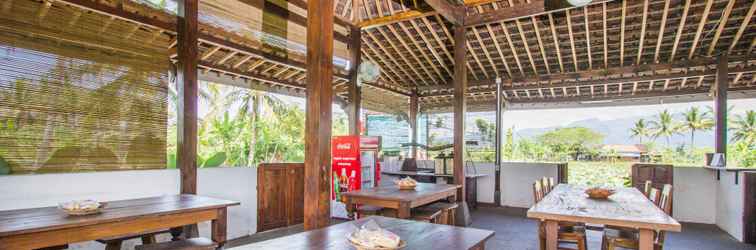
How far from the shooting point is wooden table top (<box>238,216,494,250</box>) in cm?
208

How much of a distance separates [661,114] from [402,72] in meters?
17.4

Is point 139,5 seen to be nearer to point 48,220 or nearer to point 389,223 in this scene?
point 48,220

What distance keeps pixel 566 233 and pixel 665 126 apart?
2043 cm

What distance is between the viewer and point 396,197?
3.87 metres

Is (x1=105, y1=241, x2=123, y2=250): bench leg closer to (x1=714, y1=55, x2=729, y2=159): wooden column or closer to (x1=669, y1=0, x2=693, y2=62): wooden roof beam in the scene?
(x1=669, y1=0, x2=693, y2=62): wooden roof beam

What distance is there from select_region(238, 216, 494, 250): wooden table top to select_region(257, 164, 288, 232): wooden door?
3086mm

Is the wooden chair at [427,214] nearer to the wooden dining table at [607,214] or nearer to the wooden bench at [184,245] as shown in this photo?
the wooden dining table at [607,214]

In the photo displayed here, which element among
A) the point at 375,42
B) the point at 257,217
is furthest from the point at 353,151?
the point at 375,42

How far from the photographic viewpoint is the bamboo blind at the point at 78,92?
3.22 metres

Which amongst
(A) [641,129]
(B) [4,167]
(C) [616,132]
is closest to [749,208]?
(B) [4,167]

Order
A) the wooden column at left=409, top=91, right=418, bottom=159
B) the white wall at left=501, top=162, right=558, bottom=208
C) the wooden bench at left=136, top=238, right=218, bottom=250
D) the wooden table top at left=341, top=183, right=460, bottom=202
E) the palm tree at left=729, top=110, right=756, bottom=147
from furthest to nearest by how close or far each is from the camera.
→ the palm tree at left=729, top=110, right=756, bottom=147 → the wooden column at left=409, top=91, right=418, bottom=159 → the white wall at left=501, top=162, right=558, bottom=208 → the wooden table top at left=341, top=183, right=460, bottom=202 → the wooden bench at left=136, top=238, right=218, bottom=250

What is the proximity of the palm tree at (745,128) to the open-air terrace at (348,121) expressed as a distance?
707 centimetres

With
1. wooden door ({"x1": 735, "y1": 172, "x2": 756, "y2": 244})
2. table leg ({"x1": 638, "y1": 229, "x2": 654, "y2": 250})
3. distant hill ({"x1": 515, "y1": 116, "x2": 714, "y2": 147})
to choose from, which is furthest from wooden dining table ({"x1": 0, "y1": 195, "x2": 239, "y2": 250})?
distant hill ({"x1": 515, "y1": 116, "x2": 714, "y2": 147})

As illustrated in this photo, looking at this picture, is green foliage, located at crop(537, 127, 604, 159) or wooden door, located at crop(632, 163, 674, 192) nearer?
wooden door, located at crop(632, 163, 674, 192)
